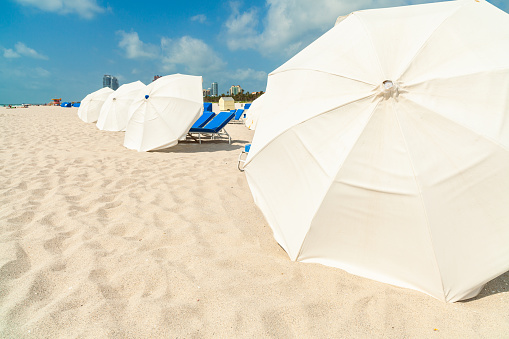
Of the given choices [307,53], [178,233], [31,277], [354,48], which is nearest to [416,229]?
[354,48]

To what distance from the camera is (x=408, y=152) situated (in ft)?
5.42

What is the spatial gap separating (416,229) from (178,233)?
2.00 metres

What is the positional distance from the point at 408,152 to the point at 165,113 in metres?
6.03

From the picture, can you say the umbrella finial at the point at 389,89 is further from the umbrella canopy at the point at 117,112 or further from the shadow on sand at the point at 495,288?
the umbrella canopy at the point at 117,112

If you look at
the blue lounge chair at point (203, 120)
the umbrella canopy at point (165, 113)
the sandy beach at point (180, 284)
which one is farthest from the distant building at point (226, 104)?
the sandy beach at point (180, 284)

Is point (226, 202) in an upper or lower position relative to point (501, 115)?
lower

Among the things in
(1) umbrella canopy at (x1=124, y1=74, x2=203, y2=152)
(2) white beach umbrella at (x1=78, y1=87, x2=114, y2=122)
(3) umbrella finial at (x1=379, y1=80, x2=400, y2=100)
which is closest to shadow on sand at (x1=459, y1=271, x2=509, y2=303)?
(3) umbrella finial at (x1=379, y1=80, x2=400, y2=100)

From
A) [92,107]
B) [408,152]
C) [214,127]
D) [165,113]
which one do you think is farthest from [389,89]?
[92,107]

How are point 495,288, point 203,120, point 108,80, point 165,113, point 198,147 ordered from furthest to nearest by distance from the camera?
point 108,80 < point 203,120 < point 198,147 < point 165,113 < point 495,288

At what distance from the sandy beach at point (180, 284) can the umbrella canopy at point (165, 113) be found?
334cm

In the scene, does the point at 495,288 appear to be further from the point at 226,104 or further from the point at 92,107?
the point at 226,104

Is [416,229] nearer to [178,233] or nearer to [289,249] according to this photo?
[289,249]

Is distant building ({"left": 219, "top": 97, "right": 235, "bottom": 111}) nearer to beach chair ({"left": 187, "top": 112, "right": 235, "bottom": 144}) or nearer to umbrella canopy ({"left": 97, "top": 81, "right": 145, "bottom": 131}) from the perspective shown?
umbrella canopy ({"left": 97, "top": 81, "right": 145, "bottom": 131})

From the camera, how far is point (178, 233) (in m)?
2.58
